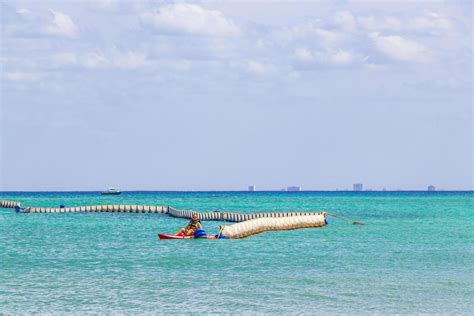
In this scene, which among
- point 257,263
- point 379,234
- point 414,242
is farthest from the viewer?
point 379,234

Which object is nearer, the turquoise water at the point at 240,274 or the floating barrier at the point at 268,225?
the turquoise water at the point at 240,274

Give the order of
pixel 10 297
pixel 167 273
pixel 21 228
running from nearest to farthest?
pixel 10 297 → pixel 167 273 → pixel 21 228

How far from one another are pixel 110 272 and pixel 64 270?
262cm

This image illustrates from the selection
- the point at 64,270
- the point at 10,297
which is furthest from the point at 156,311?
the point at 64,270

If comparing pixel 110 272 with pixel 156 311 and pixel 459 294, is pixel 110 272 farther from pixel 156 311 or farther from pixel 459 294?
pixel 459 294

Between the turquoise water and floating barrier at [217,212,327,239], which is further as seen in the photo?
floating barrier at [217,212,327,239]

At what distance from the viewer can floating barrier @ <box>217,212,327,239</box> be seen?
57525 mm

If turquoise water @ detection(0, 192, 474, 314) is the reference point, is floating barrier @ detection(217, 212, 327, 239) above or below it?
above

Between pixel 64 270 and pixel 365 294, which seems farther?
pixel 64 270

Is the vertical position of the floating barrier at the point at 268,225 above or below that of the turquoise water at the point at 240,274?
above

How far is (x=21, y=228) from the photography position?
74.8 meters

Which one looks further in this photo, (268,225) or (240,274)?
(268,225)

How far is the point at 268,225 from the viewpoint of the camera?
68.1 meters

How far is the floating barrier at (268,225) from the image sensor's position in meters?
57.5
